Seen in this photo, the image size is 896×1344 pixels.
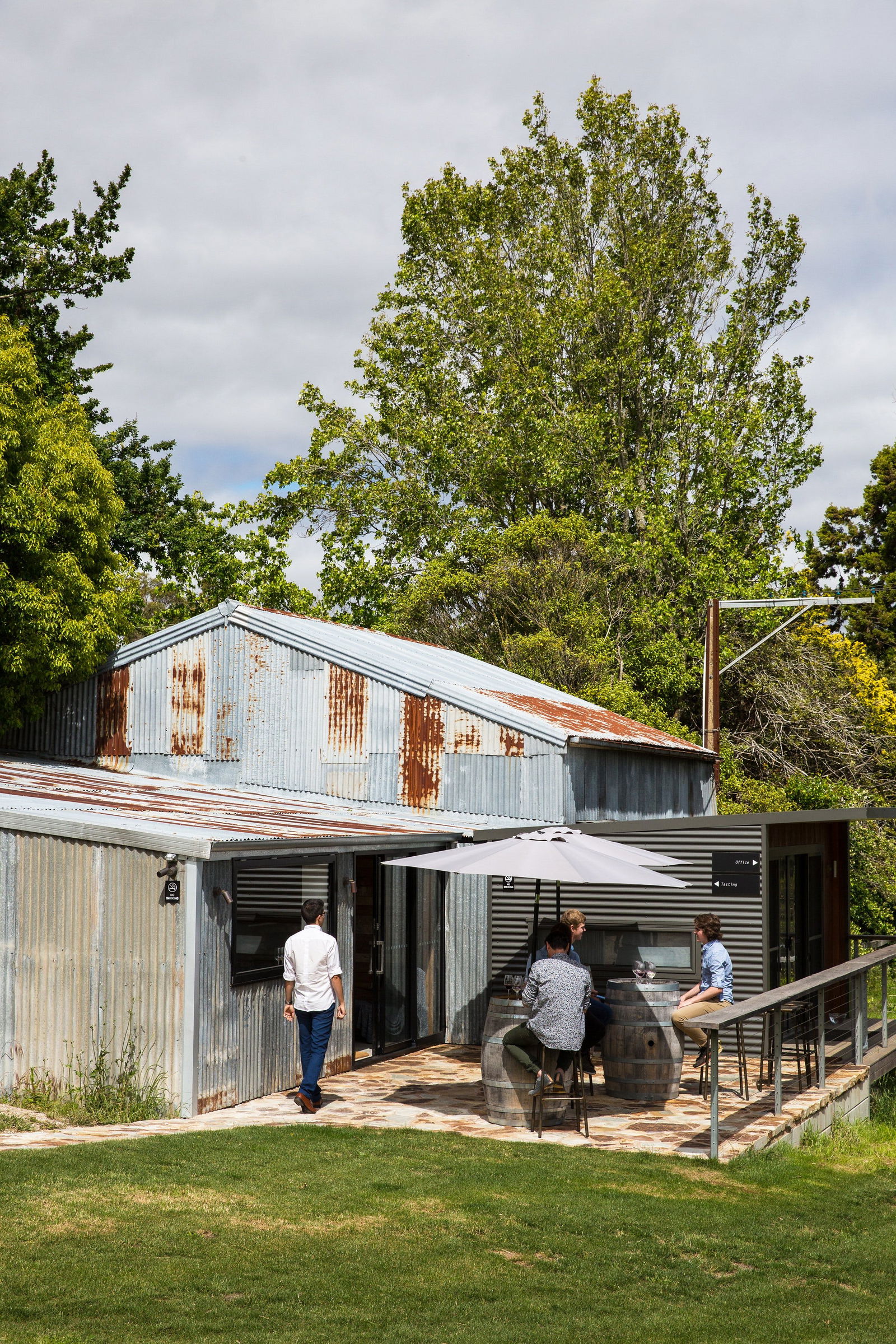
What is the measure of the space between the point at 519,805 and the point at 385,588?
2080cm

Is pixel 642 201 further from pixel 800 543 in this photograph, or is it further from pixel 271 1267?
pixel 271 1267

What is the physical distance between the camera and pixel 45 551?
2278cm

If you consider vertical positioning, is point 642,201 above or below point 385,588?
above

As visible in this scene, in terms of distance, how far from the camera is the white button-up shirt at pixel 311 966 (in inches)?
→ 425

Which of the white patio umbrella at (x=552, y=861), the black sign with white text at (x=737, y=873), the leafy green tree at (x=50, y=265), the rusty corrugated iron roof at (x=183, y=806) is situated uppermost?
the leafy green tree at (x=50, y=265)

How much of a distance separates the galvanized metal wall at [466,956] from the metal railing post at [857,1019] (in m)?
3.95

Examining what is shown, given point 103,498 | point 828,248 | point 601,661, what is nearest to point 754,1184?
point 103,498

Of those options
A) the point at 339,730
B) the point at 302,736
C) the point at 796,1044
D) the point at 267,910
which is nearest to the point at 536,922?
the point at 267,910

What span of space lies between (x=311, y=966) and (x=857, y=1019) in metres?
6.16

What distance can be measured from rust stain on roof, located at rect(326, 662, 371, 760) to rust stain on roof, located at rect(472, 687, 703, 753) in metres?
1.66

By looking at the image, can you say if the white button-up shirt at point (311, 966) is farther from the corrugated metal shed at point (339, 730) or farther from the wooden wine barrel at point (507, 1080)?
the corrugated metal shed at point (339, 730)

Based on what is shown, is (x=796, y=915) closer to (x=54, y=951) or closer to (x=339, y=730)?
(x=339, y=730)

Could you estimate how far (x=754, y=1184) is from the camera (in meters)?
9.16

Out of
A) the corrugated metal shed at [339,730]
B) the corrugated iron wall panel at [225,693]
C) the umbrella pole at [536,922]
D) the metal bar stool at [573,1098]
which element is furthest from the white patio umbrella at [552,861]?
the corrugated iron wall panel at [225,693]
